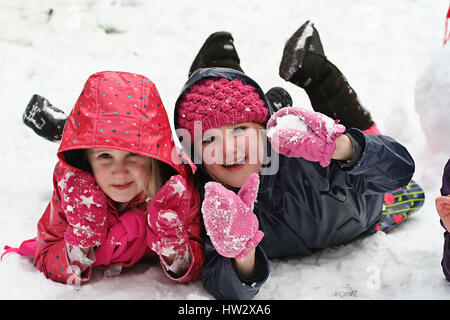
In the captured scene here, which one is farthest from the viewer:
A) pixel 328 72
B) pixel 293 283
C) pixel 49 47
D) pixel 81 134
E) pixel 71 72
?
pixel 49 47

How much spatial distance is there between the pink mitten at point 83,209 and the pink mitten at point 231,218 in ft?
1.60

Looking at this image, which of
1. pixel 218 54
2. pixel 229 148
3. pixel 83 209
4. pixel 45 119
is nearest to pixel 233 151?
pixel 229 148

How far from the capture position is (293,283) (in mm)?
1750

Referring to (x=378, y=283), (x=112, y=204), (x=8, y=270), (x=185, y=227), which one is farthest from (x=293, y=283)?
(x=8, y=270)

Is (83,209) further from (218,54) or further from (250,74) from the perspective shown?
(250,74)

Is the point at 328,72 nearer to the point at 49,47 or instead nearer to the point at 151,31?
the point at 151,31

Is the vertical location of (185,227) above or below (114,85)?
below

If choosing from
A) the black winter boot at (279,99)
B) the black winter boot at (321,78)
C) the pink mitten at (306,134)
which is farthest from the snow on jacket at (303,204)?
the black winter boot at (279,99)

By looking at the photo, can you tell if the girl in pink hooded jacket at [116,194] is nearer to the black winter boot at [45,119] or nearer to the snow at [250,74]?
the snow at [250,74]

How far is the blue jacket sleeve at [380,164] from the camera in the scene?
1.57 meters

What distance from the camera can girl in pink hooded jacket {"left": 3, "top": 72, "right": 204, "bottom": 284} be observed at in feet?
5.39

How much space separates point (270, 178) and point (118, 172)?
592mm

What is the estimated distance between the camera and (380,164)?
5.22ft

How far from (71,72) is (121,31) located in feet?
2.51
